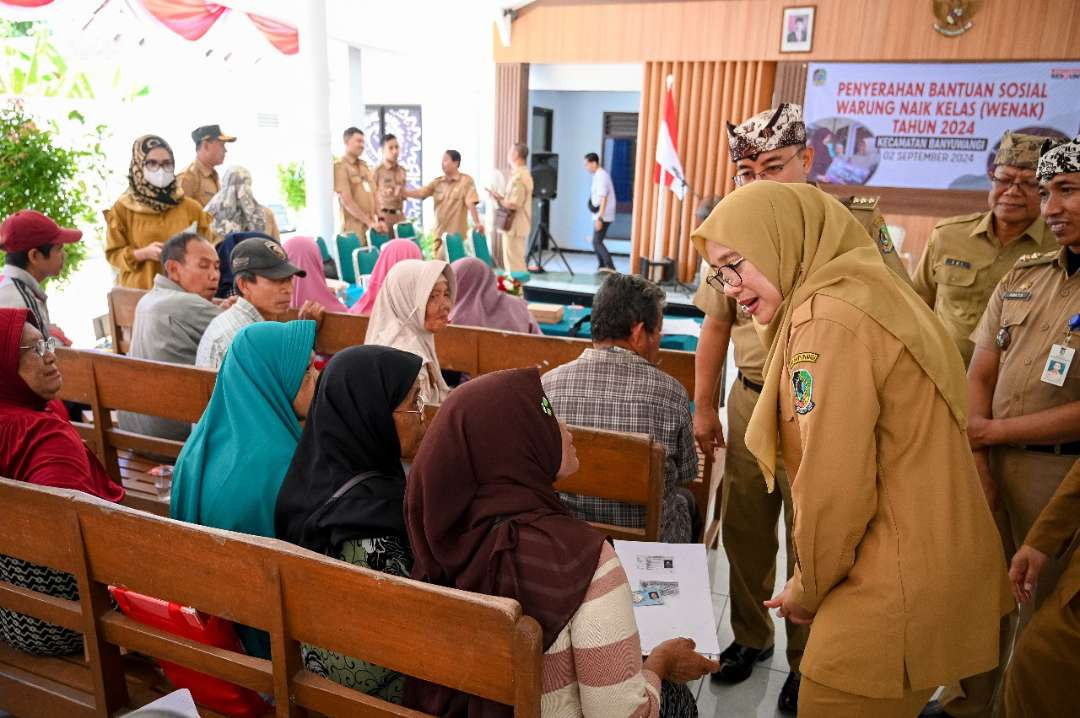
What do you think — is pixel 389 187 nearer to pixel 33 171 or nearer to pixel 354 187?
pixel 354 187

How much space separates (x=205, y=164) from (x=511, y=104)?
19.8 feet

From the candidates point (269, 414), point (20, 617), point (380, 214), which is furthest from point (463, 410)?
point (380, 214)

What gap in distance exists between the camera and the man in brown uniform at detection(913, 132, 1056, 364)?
249cm

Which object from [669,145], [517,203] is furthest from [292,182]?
[669,145]

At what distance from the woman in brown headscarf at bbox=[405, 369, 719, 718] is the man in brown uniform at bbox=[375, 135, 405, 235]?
7075mm

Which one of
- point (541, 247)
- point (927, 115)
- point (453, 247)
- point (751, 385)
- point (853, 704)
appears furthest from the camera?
point (541, 247)

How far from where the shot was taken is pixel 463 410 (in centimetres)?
133

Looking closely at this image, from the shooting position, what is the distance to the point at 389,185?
8297mm

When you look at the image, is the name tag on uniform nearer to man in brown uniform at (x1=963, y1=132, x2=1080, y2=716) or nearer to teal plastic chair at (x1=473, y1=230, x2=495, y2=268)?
man in brown uniform at (x1=963, y1=132, x2=1080, y2=716)

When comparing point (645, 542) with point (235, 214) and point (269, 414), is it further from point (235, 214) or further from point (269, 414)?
point (235, 214)

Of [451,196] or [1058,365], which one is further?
[451,196]

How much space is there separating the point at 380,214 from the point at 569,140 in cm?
504

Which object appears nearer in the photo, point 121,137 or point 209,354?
point 209,354

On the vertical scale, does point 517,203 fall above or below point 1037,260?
below
